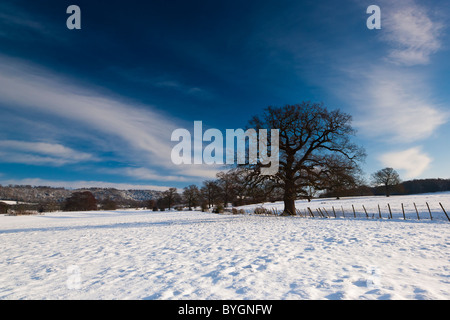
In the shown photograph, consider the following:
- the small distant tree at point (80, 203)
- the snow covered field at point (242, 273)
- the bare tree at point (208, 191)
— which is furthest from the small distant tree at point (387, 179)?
the small distant tree at point (80, 203)

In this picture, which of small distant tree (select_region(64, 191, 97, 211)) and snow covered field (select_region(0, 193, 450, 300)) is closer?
snow covered field (select_region(0, 193, 450, 300))

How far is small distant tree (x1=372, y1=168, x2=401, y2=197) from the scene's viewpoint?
6744 centimetres

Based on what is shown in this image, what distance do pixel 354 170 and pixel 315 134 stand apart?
507cm

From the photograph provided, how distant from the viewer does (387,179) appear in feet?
224

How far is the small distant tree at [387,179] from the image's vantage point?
67438 mm

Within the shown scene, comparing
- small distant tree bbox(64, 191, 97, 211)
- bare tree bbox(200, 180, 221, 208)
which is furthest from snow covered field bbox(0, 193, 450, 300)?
small distant tree bbox(64, 191, 97, 211)

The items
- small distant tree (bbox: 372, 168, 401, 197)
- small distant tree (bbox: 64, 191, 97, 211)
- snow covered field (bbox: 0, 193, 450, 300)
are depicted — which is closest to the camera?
snow covered field (bbox: 0, 193, 450, 300)

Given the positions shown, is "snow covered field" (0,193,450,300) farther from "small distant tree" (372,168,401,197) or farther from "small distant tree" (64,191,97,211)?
"small distant tree" (64,191,97,211)

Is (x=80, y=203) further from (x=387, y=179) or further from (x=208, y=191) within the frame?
(x=387, y=179)

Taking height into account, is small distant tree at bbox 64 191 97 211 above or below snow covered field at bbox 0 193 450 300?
below

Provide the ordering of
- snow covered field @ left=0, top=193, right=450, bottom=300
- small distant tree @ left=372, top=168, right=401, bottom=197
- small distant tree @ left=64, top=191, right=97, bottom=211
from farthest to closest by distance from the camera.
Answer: small distant tree @ left=64, top=191, right=97, bottom=211
small distant tree @ left=372, top=168, right=401, bottom=197
snow covered field @ left=0, top=193, right=450, bottom=300

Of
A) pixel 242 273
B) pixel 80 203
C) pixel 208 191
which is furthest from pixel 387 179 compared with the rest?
pixel 80 203

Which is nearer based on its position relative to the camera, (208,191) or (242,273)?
(242,273)

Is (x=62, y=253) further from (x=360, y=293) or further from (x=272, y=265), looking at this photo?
(x=360, y=293)
